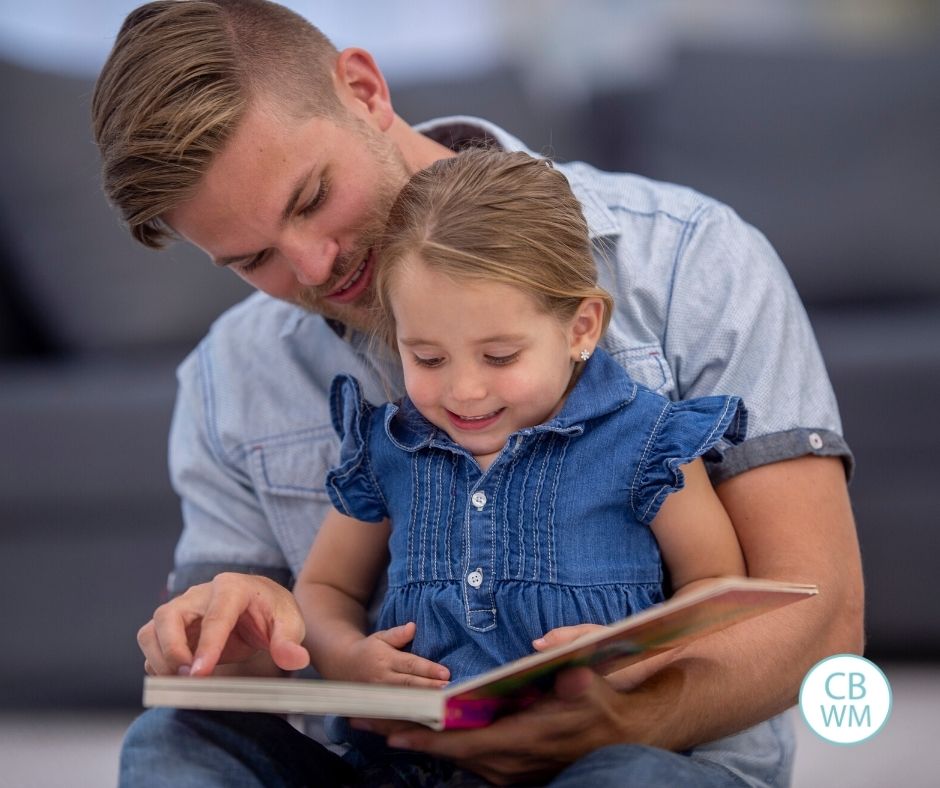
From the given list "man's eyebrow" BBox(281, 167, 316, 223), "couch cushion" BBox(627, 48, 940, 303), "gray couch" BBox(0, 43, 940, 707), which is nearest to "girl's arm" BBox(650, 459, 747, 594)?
"man's eyebrow" BBox(281, 167, 316, 223)

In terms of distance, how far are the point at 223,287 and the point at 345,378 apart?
1.02m

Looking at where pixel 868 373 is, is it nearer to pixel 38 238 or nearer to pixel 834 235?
pixel 834 235

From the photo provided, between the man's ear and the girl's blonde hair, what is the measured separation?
0.18 metres

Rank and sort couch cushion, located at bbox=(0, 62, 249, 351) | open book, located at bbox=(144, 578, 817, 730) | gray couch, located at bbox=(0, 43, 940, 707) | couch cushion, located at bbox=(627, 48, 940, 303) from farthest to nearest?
couch cushion, located at bbox=(0, 62, 249, 351) < couch cushion, located at bbox=(627, 48, 940, 303) < gray couch, located at bbox=(0, 43, 940, 707) < open book, located at bbox=(144, 578, 817, 730)

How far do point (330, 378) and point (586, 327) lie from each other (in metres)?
0.36

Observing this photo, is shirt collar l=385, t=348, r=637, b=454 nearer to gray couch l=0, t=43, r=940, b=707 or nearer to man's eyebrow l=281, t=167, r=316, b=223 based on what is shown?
man's eyebrow l=281, t=167, r=316, b=223

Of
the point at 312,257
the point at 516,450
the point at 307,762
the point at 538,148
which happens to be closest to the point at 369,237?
the point at 312,257

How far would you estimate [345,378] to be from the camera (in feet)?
3.95

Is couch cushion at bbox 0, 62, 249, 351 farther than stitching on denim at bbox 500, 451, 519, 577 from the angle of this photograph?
Yes

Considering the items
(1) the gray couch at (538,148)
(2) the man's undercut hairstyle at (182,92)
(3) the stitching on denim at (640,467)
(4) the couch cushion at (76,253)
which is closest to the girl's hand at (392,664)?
(3) the stitching on denim at (640,467)

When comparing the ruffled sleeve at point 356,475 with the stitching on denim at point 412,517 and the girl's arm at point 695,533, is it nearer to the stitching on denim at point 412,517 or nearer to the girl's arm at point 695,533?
the stitching on denim at point 412,517

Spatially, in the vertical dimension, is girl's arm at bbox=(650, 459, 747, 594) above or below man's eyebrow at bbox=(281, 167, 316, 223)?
below

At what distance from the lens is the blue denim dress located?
1048mm

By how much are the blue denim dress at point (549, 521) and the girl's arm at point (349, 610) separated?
0.04 m
